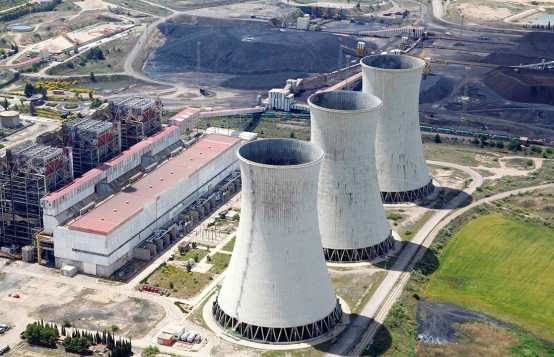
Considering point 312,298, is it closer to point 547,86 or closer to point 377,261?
point 377,261

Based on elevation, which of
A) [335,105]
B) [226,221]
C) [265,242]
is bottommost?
[226,221]

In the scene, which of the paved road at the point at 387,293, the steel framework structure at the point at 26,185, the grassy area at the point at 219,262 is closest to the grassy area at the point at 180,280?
the grassy area at the point at 219,262

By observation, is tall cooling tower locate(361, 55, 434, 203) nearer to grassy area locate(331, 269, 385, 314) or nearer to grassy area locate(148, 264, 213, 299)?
grassy area locate(331, 269, 385, 314)

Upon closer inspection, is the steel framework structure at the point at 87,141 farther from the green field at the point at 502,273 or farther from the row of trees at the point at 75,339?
the green field at the point at 502,273

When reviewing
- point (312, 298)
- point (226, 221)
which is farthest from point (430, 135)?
point (312, 298)

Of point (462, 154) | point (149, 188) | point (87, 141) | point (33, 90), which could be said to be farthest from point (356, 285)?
point (33, 90)

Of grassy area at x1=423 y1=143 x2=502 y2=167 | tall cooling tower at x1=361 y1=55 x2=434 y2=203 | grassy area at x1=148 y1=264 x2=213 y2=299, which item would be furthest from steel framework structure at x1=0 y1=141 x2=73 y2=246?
grassy area at x1=423 y1=143 x2=502 y2=167
